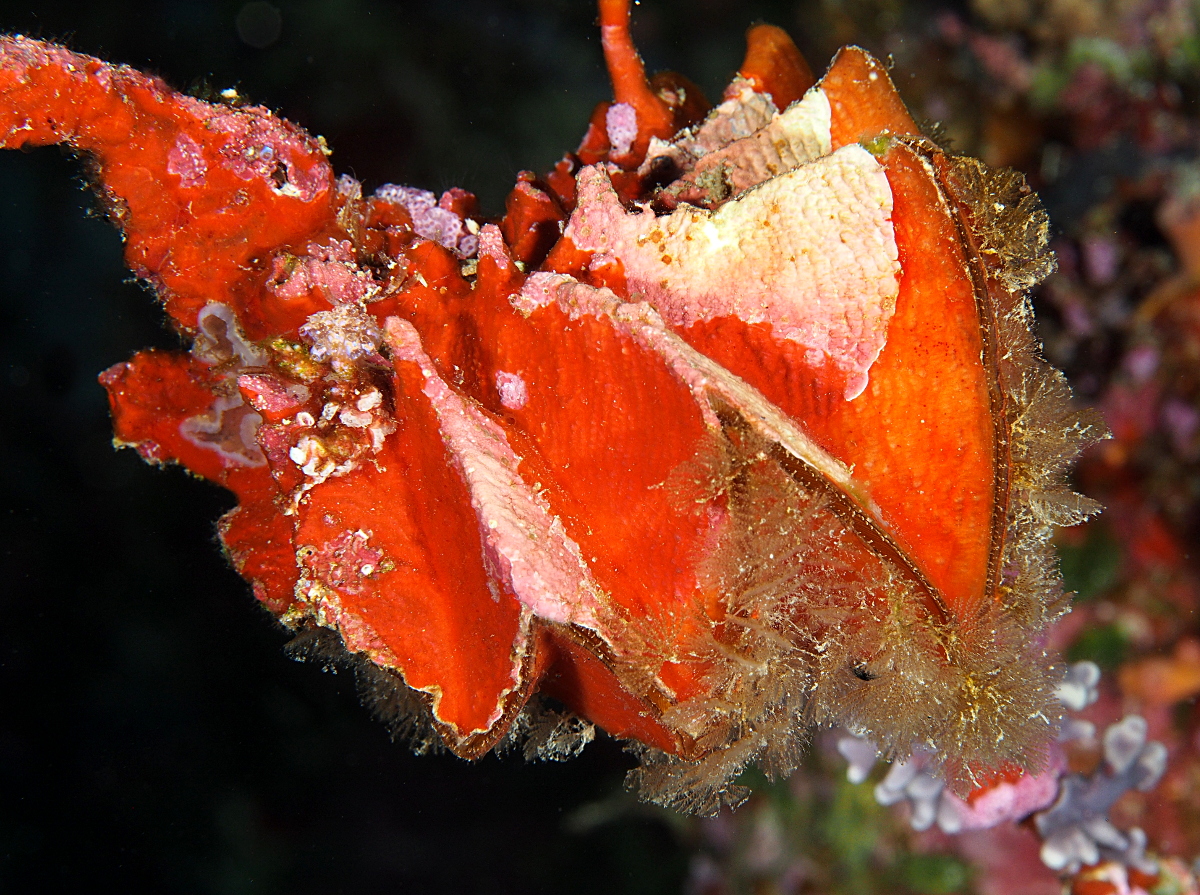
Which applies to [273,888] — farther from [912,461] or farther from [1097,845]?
[912,461]

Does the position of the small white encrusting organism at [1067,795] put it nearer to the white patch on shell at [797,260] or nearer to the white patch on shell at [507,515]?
the white patch on shell at [507,515]

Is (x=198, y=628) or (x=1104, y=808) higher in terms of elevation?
(x=1104, y=808)

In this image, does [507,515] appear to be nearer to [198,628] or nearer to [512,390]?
[512,390]

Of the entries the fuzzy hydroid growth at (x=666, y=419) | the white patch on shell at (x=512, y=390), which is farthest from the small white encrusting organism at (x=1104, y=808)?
the white patch on shell at (x=512, y=390)

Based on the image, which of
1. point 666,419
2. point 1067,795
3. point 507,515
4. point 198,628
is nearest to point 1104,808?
point 1067,795

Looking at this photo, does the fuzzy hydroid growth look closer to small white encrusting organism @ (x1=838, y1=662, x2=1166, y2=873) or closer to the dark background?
small white encrusting organism @ (x1=838, y1=662, x2=1166, y2=873)

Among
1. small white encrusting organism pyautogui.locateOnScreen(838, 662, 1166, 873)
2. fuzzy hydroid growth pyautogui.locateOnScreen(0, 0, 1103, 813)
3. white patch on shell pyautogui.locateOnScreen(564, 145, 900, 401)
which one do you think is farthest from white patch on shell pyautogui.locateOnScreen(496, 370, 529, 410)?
small white encrusting organism pyautogui.locateOnScreen(838, 662, 1166, 873)

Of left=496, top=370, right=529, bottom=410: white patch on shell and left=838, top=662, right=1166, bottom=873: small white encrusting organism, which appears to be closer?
left=496, top=370, right=529, bottom=410: white patch on shell

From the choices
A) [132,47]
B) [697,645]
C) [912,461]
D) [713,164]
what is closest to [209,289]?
[713,164]
